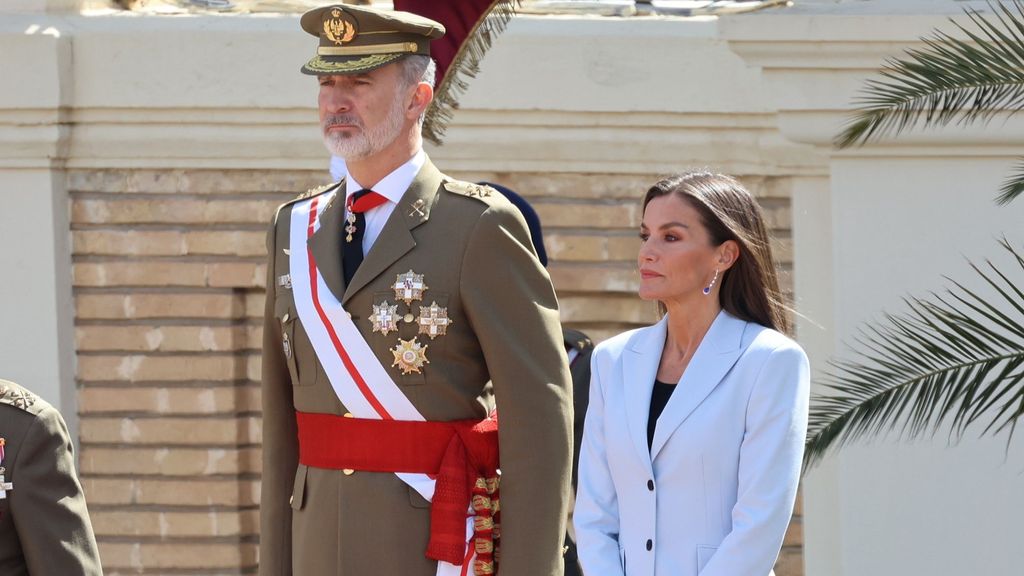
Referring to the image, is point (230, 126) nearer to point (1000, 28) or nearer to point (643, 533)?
point (1000, 28)

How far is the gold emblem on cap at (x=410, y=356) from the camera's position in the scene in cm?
310

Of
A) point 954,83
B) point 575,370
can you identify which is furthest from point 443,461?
point 954,83

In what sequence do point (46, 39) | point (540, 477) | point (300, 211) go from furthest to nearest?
point (46, 39), point (300, 211), point (540, 477)

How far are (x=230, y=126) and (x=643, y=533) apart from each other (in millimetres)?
2846

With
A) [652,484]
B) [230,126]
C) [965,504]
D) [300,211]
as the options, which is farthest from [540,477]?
[230,126]

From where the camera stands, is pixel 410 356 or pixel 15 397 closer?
pixel 15 397

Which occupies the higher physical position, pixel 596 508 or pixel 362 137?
pixel 362 137

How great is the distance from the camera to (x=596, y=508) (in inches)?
126

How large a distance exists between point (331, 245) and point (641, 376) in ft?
2.04

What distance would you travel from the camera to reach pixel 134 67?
5551 millimetres

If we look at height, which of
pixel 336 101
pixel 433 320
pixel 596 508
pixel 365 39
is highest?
pixel 365 39

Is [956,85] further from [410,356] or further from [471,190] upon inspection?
[410,356]

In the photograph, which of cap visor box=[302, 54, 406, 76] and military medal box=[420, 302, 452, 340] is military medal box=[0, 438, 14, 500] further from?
cap visor box=[302, 54, 406, 76]

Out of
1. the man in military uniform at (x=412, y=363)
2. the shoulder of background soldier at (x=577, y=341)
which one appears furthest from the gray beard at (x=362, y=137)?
the shoulder of background soldier at (x=577, y=341)
